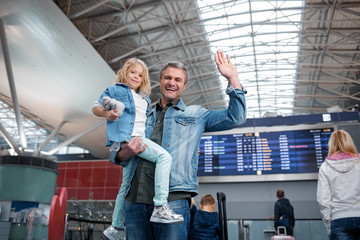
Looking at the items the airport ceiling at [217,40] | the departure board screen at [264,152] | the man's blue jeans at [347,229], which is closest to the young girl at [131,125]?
the man's blue jeans at [347,229]

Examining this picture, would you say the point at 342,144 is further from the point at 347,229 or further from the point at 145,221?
the point at 145,221

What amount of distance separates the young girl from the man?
2.3 inches

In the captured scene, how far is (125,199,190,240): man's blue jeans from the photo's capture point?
176cm

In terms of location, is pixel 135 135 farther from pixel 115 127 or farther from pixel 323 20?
pixel 323 20

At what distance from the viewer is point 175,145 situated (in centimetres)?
197

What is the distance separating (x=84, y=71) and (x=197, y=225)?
11889 millimetres

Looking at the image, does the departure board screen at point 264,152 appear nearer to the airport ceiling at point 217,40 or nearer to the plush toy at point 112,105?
the plush toy at point 112,105

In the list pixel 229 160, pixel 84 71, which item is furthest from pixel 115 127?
pixel 84 71

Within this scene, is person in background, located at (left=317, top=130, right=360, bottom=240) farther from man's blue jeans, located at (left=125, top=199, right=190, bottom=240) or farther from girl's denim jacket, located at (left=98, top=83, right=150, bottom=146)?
girl's denim jacket, located at (left=98, top=83, right=150, bottom=146)

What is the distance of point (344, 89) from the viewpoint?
26328 millimetres

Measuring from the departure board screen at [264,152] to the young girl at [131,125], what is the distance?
6.27 meters

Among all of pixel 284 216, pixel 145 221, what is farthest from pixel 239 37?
pixel 145 221

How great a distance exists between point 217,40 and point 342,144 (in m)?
17.8

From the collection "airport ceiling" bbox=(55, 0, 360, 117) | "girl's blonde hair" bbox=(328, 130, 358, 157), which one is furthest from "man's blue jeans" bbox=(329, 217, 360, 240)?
"airport ceiling" bbox=(55, 0, 360, 117)
